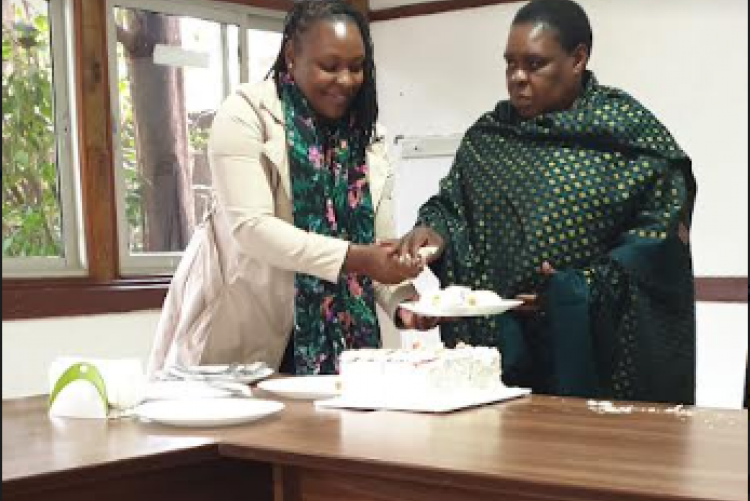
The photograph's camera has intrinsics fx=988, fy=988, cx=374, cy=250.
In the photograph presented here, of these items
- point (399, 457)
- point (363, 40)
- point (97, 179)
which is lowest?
point (399, 457)

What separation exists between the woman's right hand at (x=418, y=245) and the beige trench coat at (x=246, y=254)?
88mm

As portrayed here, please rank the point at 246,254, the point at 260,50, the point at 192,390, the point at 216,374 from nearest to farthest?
the point at 192,390 < the point at 216,374 < the point at 246,254 < the point at 260,50

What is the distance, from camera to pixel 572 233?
174cm

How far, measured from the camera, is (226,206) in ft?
5.49

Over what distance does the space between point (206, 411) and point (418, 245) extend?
579 mm

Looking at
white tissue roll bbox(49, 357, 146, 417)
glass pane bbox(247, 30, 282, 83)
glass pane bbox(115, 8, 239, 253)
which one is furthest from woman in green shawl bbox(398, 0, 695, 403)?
glass pane bbox(247, 30, 282, 83)

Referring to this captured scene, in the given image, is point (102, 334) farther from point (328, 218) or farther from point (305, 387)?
point (305, 387)

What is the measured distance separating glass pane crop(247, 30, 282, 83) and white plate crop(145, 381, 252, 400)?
197 cm

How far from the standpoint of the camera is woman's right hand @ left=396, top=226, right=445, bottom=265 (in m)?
1.68

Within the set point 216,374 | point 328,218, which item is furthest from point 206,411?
point 328,218

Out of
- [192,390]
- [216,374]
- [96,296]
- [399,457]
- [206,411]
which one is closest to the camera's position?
[399,457]

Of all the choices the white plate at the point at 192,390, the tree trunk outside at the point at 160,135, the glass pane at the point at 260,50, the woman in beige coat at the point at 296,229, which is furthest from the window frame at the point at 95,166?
the white plate at the point at 192,390

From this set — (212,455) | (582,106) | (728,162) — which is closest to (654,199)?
(582,106)

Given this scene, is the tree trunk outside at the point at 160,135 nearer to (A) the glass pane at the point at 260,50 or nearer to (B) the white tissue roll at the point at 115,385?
(A) the glass pane at the point at 260,50
